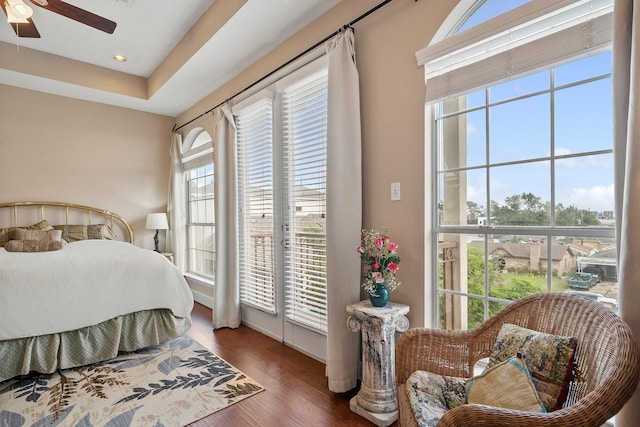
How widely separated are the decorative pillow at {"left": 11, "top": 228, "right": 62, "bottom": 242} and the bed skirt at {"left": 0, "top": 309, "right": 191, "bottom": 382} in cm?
182

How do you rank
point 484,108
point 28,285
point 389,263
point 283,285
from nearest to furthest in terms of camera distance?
point 484,108 → point 389,263 → point 28,285 → point 283,285

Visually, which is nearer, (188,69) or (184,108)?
(188,69)

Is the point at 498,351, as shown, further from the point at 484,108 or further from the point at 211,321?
the point at 211,321

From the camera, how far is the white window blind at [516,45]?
1339 mm

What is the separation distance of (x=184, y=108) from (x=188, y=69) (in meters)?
1.38

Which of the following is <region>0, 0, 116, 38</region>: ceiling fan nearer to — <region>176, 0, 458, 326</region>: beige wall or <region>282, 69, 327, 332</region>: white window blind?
<region>282, 69, 327, 332</region>: white window blind

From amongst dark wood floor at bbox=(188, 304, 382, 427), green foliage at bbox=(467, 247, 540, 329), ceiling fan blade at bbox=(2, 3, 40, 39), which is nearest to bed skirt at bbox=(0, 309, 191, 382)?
dark wood floor at bbox=(188, 304, 382, 427)

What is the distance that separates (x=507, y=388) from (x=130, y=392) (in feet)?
7.25

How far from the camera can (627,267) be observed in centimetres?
110

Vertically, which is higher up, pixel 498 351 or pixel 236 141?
pixel 236 141

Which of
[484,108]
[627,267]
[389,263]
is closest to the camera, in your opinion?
[627,267]

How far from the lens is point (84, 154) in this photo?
4.34m

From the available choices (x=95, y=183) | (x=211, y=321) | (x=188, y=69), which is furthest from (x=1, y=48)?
(x=211, y=321)

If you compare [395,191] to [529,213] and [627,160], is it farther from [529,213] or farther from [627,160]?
[627,160]
